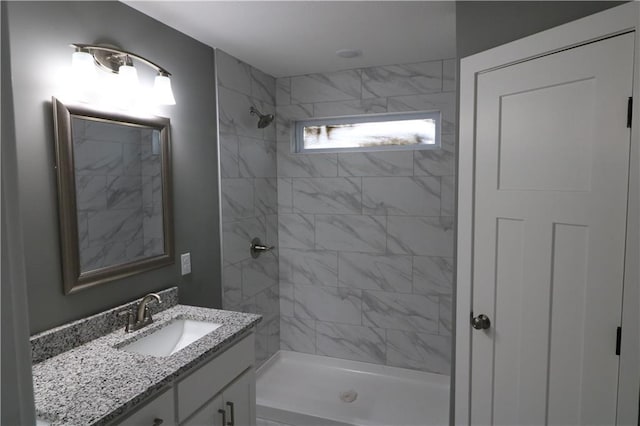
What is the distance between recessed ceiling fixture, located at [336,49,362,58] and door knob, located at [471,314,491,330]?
6.35 ft

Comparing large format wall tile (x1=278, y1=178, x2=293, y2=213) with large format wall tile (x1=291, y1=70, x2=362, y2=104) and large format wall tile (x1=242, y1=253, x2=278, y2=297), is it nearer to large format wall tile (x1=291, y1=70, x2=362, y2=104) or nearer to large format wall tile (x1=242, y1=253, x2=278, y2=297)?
large format wall tile (x1=242, y1=253, x2=278, y2=297)

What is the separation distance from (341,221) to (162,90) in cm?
179

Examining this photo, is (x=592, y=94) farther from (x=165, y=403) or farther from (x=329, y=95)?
(x=329, y=95)

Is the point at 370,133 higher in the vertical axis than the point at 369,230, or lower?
higher

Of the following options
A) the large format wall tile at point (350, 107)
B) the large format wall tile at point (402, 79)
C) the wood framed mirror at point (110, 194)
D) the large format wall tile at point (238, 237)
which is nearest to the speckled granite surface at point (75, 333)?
the wood framed mirror at point (110, 194)

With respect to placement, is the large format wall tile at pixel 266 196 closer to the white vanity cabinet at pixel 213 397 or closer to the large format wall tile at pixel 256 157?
the large format wall tile at pixel 256 157

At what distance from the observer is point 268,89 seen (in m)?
3.39

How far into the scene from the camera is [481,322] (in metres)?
1.84

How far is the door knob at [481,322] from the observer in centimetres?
182

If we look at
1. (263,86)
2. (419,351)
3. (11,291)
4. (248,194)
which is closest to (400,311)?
(419,351)

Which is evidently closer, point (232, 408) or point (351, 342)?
point (232, 408)

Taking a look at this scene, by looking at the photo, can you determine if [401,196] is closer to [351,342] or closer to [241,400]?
[351,342]

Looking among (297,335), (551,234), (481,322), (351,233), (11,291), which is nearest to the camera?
(11,291)

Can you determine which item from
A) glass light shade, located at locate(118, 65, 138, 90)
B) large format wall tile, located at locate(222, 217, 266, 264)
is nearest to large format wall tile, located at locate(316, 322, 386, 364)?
large format wall tile, located at locate(222, 217, 266, 264)
